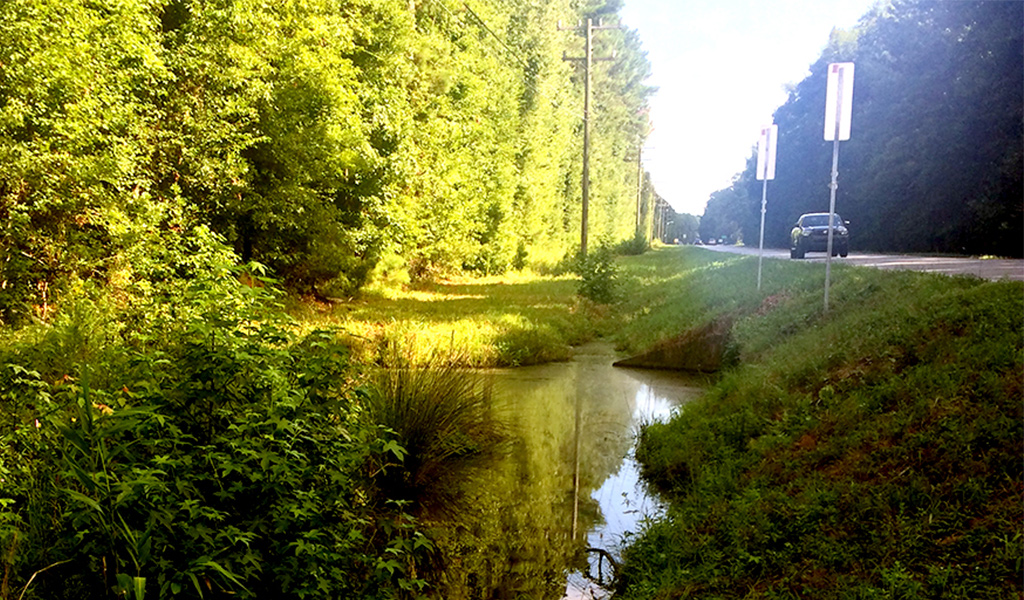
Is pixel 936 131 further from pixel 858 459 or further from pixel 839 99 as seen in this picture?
pixel 858 459

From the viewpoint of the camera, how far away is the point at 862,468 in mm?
4020

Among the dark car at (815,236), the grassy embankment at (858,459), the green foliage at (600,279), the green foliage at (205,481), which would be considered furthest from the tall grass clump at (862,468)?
the dark car at (815,236)

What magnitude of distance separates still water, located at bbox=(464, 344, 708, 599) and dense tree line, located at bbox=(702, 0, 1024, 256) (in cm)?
1080

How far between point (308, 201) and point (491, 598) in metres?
10.1

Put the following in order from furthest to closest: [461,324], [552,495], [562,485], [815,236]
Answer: [815,236] → [461,324] → [562,485] → [552,495]

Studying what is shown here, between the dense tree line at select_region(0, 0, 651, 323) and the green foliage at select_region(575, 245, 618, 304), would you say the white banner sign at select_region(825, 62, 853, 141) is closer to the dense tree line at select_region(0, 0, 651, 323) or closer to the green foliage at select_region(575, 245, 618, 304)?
the dense tree line at select_region(0, 0, 651, 323)

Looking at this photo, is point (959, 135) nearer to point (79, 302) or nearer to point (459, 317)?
point (459, 317)

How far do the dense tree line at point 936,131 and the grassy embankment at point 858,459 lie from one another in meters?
10.7

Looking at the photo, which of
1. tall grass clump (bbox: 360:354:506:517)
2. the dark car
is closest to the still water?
tall grass clump (bbox: 360:354:506:517)

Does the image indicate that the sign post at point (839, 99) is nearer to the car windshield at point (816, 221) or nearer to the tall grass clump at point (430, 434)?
the tall grass clump at point (430, 434)

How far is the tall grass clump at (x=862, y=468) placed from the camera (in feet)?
10.3

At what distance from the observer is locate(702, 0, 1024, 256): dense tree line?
1969 cm

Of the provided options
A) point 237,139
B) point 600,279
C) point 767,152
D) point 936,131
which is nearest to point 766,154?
point 767,152

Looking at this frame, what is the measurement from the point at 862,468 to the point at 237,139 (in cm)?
1059
